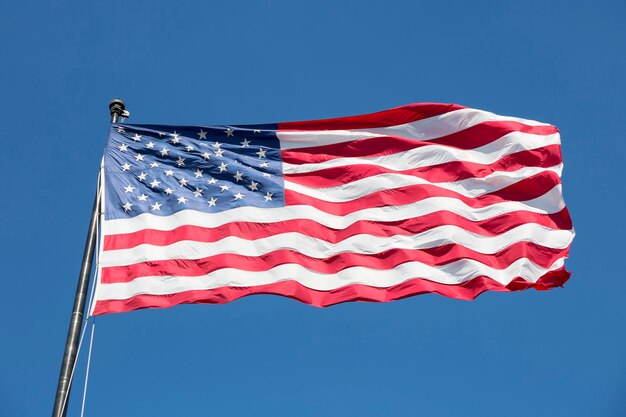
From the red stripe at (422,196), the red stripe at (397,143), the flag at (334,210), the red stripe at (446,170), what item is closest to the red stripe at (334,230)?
the flag at (334,210)

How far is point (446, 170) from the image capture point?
1562cm

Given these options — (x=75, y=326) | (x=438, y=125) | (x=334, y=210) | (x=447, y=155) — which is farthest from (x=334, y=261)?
(x=75, y=326)

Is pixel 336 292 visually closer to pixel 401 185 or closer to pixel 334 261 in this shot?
pixel 334 261

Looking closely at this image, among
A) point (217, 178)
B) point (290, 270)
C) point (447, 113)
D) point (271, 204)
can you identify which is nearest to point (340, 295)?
point (290, 270)

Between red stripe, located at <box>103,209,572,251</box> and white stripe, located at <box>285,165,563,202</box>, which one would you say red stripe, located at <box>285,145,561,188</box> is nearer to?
white stripe, located at <box>285,165,563,202</box>

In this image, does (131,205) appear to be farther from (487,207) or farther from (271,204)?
(487,207)

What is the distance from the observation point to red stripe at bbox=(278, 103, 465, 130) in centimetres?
1594

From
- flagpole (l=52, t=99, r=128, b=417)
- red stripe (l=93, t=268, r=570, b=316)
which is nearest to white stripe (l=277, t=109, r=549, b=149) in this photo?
red stripe (l=93, t=268, r=570, b=316)

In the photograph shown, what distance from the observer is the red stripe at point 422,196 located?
14875mm

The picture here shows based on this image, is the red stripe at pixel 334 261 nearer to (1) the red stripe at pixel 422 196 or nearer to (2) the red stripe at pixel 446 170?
(1) the red stripe at pixel 422 196

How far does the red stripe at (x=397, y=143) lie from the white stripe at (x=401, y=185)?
0.67 m

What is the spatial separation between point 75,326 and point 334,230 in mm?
5205

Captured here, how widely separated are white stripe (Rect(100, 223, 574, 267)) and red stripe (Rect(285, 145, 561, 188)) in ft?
4.27

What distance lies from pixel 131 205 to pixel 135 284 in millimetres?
1621
